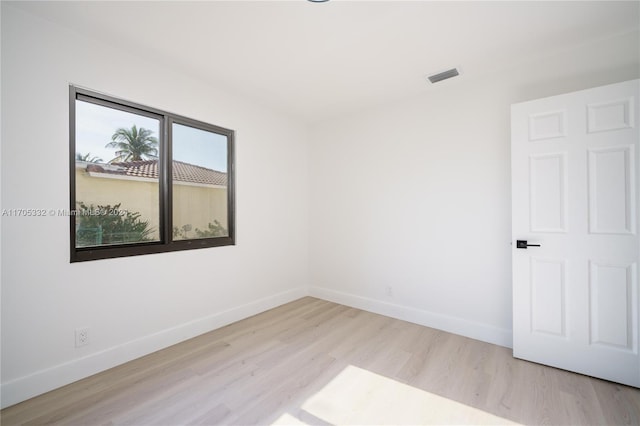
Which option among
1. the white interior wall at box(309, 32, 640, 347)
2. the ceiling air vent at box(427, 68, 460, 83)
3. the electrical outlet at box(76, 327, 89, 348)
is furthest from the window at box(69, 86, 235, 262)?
the ceiling air vent at box(427, 68, 460, 83)

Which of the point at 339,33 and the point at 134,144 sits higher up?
the point at 339,33

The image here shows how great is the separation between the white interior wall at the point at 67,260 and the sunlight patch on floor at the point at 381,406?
1.61 m

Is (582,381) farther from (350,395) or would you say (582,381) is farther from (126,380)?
(126,380)

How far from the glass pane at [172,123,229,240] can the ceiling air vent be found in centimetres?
240

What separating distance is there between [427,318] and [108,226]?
335cm

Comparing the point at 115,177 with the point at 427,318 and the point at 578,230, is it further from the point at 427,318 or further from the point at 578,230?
the point at 578,230

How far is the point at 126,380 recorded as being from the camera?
2.10 m

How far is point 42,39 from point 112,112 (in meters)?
0.59

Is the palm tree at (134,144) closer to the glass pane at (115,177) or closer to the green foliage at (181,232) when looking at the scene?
the glass pane at (115,177)

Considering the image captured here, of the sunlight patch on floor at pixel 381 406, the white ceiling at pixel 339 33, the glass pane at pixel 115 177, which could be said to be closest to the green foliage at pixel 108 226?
the glass pane at pixel 115 177

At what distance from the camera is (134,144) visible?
2.51m

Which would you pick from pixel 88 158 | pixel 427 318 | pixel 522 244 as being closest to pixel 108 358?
pixel 88 158

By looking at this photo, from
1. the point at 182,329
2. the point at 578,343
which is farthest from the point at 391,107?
the point at 182,329

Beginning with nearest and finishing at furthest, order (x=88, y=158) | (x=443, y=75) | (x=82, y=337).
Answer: (x=82, y=337), (x=88, y=158), (x=443, y=75)
